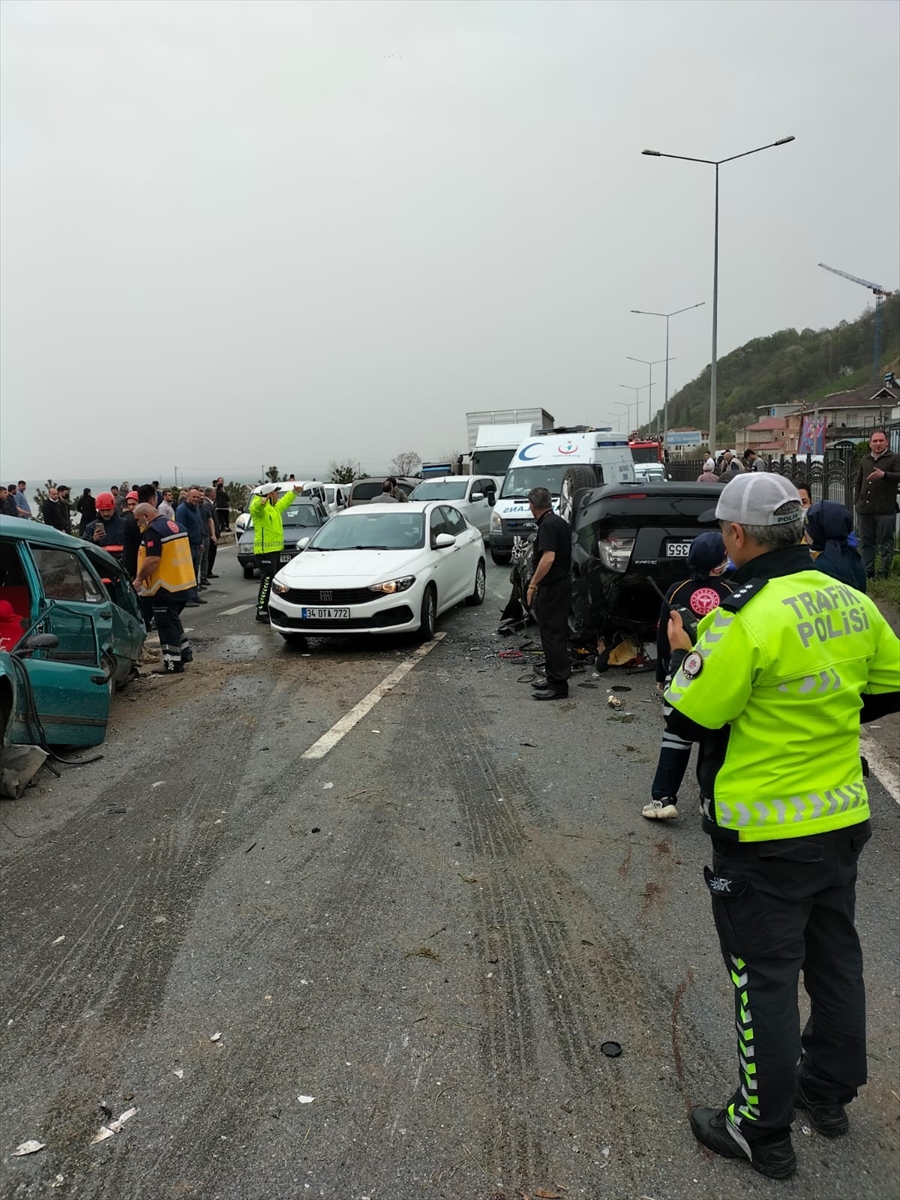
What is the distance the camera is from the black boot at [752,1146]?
236cm

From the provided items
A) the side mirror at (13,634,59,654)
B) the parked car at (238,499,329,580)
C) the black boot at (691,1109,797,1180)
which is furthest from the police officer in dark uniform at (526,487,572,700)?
the parked car at (238,499,329,580)

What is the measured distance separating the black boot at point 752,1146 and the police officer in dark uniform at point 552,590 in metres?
5.16

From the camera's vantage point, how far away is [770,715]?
2279 millimetres

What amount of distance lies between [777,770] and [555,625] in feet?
17.8

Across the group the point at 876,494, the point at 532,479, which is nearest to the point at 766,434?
the point at 532,479

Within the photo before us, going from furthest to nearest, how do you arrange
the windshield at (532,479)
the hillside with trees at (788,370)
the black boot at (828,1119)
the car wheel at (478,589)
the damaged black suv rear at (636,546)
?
the hillside with trees at (788,370) < the windshield at (532,479) < the car wheel at (478,589) < the damaged black suv rear at (636,546) < the black boot at (828,1119)

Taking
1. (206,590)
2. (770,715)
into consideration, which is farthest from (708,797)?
(206,590)

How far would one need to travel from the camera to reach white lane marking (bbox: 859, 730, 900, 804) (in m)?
5.37

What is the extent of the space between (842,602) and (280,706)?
5.87 m

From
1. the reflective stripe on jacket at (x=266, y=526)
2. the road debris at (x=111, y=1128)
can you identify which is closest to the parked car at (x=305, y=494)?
the reflective stripe on jacket at (x=266, y=526)

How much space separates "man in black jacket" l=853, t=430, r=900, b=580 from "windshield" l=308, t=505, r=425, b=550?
17.2ft

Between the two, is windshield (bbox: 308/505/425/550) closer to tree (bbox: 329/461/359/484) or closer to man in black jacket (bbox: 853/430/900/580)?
man in black jacket (bbox: 853/430/900/580)

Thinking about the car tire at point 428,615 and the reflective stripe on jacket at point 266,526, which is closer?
the car tire at point 428,615

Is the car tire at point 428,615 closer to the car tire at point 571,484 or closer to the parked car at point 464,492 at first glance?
the car tire at point 571,484
